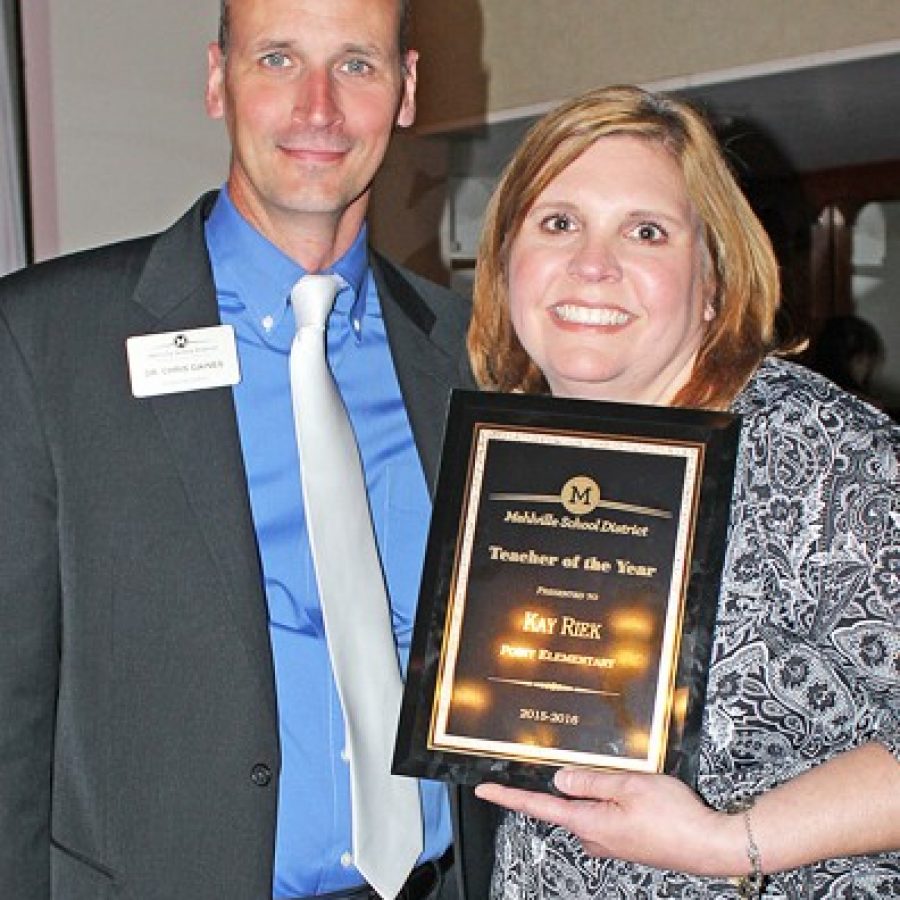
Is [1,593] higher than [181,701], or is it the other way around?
[1,593]

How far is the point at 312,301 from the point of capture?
1939 mm

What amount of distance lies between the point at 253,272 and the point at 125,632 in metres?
0.54

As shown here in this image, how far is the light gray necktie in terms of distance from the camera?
1.82 meters

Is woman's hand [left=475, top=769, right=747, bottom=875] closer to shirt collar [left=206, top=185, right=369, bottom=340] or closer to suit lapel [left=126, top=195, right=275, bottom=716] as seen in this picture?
suit lapel [left=126, top=195, right=275, bottom=716]

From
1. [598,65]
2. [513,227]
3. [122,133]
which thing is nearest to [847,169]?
[598,65]

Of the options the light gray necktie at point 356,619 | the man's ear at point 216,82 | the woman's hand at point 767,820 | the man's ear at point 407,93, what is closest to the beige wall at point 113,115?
the man's ear at point 216,82

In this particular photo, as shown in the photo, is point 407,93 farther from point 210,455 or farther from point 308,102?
point 210,455

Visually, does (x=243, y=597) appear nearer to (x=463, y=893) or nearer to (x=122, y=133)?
(x=463, y=893)

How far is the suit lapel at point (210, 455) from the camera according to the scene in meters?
1.78

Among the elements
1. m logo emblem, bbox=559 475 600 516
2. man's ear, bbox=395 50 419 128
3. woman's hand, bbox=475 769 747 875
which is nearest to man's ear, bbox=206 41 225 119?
man's ear, bbox=395 50 419 128

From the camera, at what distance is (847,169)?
6.34m

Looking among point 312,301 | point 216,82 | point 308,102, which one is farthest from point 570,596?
point 216,82

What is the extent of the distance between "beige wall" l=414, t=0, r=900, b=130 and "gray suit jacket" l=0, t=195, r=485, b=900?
332 centimetres

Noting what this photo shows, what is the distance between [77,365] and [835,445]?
975 millimetres
